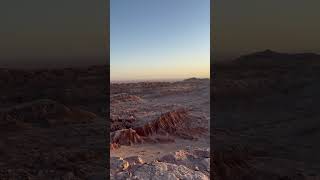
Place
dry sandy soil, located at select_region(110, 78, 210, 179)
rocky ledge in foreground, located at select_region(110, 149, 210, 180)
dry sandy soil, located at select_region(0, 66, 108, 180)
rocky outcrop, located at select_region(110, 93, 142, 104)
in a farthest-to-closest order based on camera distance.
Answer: rocky outcrop, located at select_region(110, 93, 142, 104)
dry sandy soil, located at select_region(110, 78, 210, 179)
rocky ledge in foreground, located at select_region(110, 149, 210, 180)
dry sandy soil, located at select_region(0, 66, 108, 180)

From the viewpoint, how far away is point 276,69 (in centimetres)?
321

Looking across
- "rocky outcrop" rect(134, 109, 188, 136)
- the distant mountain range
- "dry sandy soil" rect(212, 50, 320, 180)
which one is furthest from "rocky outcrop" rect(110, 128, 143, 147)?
the distant mountain range

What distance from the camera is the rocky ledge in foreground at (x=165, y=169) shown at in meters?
4.73

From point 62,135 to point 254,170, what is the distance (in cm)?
172

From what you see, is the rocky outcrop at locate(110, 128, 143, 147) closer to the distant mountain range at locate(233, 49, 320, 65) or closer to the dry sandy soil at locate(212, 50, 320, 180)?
the dry sandy soil at locate(212, 50, 320, 180)

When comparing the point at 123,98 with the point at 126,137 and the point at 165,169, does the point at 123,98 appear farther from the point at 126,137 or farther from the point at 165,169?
the point at 165,169

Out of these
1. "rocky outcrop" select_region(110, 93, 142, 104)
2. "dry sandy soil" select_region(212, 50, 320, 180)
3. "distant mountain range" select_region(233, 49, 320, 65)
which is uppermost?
"distant mountain range" select_region(233, 49, 320, 65)

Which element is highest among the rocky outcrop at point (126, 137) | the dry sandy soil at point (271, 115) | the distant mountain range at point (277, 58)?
the distant mountain range at point (277, 58)

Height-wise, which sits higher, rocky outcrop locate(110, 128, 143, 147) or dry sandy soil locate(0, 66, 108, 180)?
dry sandy soil locate(0, 66, 108, 180)

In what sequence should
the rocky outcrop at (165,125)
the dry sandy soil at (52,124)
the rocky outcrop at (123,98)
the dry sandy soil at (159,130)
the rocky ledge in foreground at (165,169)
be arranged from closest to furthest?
the dry sandy soil at (52,124) → the rocky ledge in foreground at (165,169) → the dry sandy soil at (159,130) → the rocky outcrop at (165,125) → the rocky outcrop at (123,98)

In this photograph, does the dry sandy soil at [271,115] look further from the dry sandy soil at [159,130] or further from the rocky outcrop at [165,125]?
the rocky outcrop at [165,125]

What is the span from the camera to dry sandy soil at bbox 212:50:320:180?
3.11 meters

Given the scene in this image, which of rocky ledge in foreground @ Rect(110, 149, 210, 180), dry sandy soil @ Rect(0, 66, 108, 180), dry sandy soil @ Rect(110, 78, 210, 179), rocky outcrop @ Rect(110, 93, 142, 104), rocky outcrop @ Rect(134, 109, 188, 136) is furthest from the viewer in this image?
rocky outcrop @ Rect(110, 93, 142, 104)

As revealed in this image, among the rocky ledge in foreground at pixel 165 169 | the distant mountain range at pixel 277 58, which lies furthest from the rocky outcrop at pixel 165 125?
the distant mountain range at pixel 277 58
